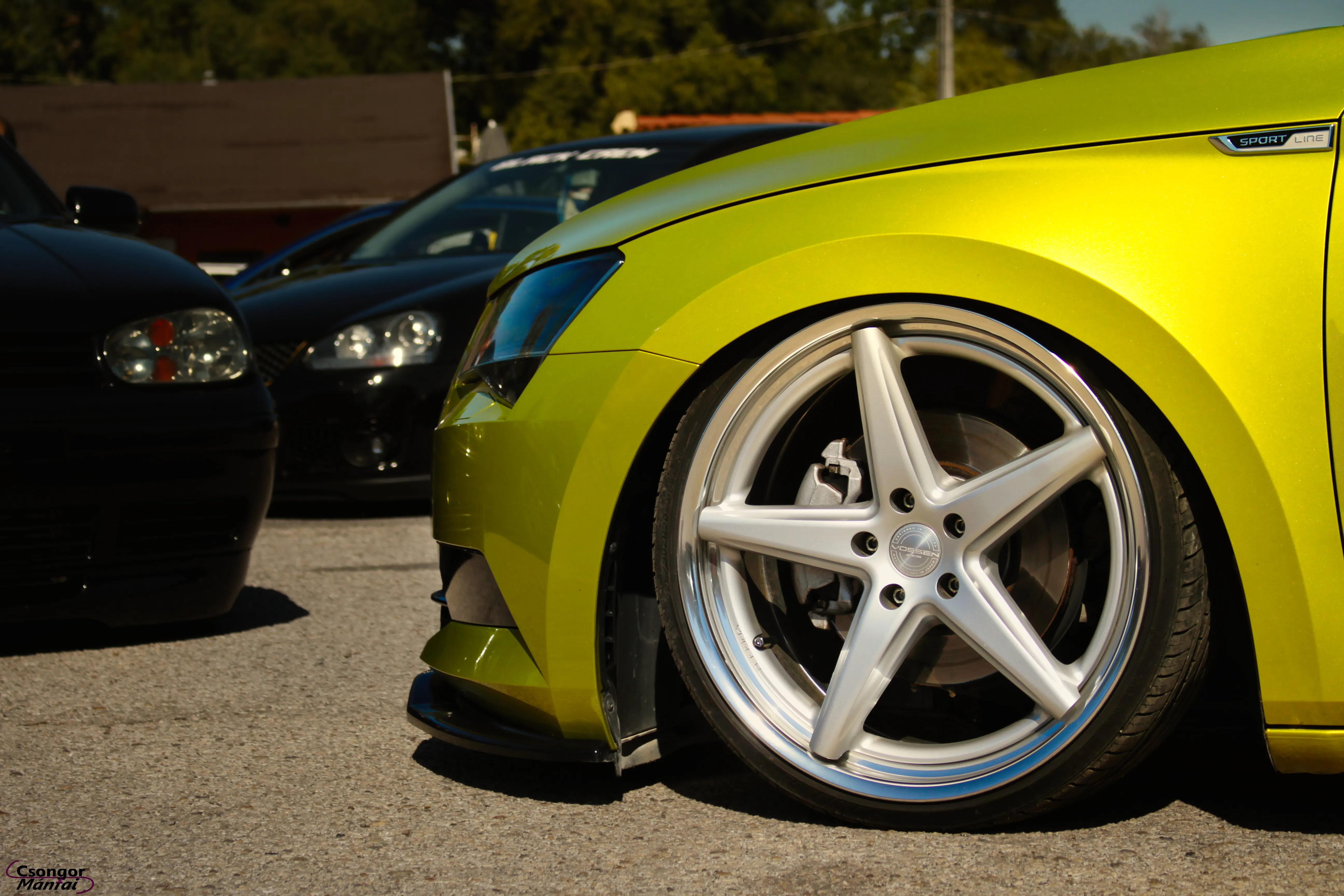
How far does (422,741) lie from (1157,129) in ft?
5.74

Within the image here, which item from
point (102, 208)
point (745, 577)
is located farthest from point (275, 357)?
point (745, 577)

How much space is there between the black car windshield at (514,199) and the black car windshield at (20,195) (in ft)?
A: 6.32

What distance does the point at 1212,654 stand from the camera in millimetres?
1957

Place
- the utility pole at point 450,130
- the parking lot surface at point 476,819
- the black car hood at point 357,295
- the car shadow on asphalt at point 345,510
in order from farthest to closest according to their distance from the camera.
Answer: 1. the utility pole at point 450,130
2. the car shadow on asphalt at point 345,510
3. the black car hood at point 357,295
4. the parking lot surface at point 476,819

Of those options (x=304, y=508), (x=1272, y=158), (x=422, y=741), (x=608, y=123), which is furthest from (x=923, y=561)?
(x=608, y=123)

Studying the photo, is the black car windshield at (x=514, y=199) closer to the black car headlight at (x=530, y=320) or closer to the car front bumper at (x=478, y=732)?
the black car headlight at (x=530, y=320)

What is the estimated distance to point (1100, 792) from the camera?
2078 millimetres

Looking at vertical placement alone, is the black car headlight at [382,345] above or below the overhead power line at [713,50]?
below

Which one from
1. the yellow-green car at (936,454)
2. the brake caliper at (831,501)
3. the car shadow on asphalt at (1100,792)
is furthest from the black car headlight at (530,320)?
the car shadow on asphalt at (1100,792)

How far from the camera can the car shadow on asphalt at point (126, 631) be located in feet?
11.7

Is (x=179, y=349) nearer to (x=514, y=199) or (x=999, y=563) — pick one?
(x=999, y=563)

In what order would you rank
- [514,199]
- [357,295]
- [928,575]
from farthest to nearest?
[514,199] → [357,295] → [928,575]

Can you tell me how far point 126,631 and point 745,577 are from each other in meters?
2.24

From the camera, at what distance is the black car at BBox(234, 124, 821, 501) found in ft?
17.4
